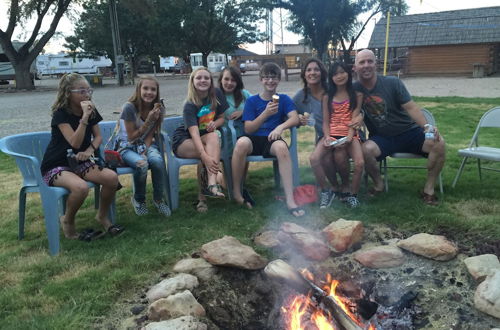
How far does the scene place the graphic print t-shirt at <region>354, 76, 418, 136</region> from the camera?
4.42m

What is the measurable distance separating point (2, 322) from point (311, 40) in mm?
31005

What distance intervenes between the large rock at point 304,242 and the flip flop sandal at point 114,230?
1.43m

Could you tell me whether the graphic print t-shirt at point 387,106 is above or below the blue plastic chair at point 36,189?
above

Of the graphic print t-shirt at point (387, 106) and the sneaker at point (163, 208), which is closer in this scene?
the sneaker at point (163, 208)

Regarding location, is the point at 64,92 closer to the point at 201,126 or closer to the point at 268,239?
the point at 201,126

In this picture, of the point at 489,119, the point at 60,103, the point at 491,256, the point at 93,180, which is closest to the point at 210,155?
the point at 93,180

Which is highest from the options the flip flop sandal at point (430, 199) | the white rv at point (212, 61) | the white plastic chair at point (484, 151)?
the white rv at point (212, 61)

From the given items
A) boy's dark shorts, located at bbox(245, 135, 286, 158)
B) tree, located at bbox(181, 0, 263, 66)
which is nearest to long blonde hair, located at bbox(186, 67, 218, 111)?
boy's dark shorts, located at bbox(245, 135, 286, 158)

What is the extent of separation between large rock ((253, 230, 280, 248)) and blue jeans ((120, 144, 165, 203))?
122 cm

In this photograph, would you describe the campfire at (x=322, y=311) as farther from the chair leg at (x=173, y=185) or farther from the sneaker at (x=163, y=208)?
the chair leg at (x=173, y=185)

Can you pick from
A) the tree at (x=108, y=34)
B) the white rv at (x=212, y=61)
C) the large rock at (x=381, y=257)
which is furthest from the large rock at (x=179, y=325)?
the white rv at (x=212, y=61)

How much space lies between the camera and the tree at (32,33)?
2280cm

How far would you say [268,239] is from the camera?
3.46 meters

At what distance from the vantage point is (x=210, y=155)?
4.23m
